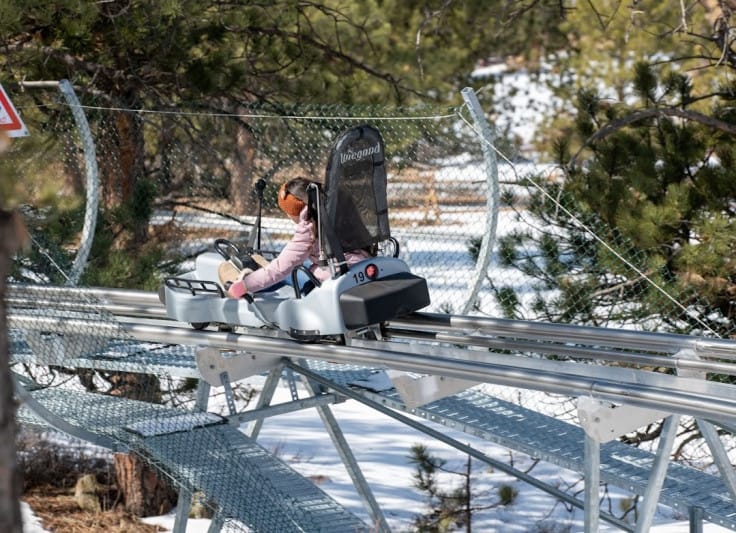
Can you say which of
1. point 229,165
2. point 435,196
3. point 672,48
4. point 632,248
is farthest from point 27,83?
point 672,48

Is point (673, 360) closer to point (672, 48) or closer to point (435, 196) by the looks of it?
point (435, 196)

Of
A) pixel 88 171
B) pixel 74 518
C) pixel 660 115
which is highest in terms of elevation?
pixel 660 115

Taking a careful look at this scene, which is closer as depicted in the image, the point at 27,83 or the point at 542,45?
the point at 27,83

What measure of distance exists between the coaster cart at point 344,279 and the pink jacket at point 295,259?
0.06 m

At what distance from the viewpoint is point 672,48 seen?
20.0 meters

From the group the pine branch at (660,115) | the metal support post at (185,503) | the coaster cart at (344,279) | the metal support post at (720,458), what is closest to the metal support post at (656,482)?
the metal support post at (720,458)

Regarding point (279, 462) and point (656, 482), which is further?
point (279, 462)

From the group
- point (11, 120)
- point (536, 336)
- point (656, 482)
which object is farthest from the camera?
point (11, 120)

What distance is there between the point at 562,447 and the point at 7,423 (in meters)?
3.65

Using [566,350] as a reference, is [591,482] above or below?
below

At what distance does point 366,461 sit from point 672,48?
1228cm

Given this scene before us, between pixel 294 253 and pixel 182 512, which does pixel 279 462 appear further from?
pixel 294 253

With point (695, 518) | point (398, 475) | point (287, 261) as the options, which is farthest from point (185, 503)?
point (398, 475)

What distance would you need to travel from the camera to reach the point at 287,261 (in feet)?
18.4
